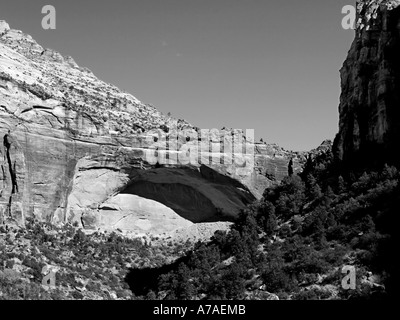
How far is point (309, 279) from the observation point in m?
53.8

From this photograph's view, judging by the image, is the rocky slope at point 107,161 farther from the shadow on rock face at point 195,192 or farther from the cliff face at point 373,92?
the cliff face at point 373,92

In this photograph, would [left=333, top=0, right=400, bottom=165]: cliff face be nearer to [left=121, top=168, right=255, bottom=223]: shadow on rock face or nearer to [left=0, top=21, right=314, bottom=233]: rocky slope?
[left=0, top=21, right=314, bottom=233]: rocky slope

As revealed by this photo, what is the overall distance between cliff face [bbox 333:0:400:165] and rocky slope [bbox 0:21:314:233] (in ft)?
44.5

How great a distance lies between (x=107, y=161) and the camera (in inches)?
3086

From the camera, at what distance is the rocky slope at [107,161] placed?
2822 inches

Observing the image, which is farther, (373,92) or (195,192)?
(195,192)

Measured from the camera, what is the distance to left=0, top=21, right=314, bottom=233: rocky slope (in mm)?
71688

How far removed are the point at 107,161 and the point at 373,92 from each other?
2929 cm

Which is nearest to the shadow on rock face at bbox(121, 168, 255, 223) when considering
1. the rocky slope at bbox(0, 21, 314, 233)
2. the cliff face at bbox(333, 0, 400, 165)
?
the rocky slope at bbox(0, 21, 314, 233)

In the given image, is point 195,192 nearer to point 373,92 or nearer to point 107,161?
point 107,161

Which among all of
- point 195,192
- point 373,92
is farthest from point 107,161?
point 373,92
